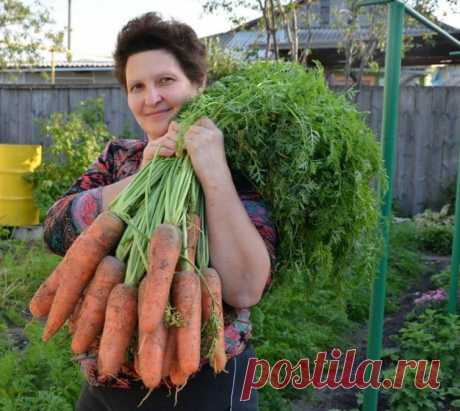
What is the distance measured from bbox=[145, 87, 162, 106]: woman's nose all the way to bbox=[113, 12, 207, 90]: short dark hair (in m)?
0.12

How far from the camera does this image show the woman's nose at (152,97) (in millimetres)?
1651

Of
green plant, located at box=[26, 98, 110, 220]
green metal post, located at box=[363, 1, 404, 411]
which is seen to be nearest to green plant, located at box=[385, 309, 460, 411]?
green metal post, located at box=[363, 1, 404, 411]

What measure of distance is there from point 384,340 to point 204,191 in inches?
130

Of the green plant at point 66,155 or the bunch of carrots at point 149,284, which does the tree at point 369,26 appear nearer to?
the green plant at point 66,155

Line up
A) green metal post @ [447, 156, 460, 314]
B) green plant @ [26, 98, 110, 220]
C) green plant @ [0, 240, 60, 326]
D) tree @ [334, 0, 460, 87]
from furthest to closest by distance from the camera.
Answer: tree @ [334, 0, 460, 87], green plant @ [26, 98, 110, 220], green plant @ [0, 240, 60, 326], green metal post @ [447, 156, 460, 314]

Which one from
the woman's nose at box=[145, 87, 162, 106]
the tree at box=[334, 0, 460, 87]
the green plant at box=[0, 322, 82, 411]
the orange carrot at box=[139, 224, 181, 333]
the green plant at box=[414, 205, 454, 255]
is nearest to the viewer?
the orange carrot at box=[139, 224, 181, 333]

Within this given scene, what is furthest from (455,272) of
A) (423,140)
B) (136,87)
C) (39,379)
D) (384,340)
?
(423,140)

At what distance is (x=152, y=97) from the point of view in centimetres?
165

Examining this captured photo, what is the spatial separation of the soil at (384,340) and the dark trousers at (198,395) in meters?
1.84

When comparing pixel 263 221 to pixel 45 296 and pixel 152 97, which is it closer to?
pixel 152 97

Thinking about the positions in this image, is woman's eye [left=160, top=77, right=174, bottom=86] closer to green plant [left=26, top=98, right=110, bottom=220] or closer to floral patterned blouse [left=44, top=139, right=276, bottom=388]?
floral patterned blouse [left=44, top=139, right=276, bottom=388]

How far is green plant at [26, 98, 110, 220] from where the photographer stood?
6973 mm

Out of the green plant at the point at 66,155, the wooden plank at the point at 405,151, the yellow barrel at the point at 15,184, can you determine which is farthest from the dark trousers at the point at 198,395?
the wooden plank at the point at 405,151

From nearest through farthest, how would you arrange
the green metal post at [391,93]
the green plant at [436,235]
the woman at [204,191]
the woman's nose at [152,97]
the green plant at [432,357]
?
1. the woman at [204,191]
2. the woman's nose at [152,97]
3. the green metal post at [391,93]
4. the green plant at [432,357]
5. the green plant at [436,235]
